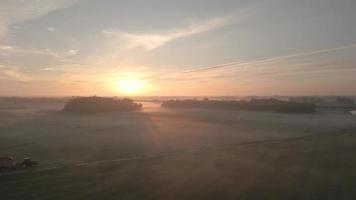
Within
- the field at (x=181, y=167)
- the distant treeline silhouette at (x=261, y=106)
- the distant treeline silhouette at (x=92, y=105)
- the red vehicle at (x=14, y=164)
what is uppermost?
the distant treeline silhouette at (x=92, y=105)

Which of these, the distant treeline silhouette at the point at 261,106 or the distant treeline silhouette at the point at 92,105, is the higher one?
the distant treeline silhouette at the point at 92,105

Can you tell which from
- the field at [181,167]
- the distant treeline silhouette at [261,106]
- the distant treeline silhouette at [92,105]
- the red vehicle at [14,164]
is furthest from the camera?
the distant treeline silhouette at [261,106]

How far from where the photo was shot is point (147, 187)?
1659cm

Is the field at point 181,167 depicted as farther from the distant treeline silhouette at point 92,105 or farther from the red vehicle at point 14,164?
the distant treeline silhouette at point 92,105

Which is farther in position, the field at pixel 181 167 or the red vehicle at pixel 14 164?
the red vehicle at pixel 14 164

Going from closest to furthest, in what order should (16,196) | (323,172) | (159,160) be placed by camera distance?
(16,196), (323,172), (159,160)

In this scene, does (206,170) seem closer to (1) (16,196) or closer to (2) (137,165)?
(2) (137,165)

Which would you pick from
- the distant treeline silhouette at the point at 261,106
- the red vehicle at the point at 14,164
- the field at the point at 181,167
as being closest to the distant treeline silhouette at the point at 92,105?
the distant treeline silhouette at the point at 261,106

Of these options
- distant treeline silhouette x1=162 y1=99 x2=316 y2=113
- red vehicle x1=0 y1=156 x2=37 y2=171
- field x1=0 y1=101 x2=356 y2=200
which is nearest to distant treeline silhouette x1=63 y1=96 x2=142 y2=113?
distant treeline silhouette x1=162 y1=99 x2=316 y2=113

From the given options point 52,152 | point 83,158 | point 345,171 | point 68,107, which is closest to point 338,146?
point 345,171

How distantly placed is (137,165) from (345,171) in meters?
11.6

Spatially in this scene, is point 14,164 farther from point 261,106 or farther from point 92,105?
point 261,106

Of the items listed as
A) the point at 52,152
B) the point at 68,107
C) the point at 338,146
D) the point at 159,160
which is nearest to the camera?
the point at 159,160

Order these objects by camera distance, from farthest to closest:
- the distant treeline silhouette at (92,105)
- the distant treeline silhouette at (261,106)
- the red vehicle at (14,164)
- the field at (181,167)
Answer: the distant treeline silhouette at (261,106)
the distant treeline silhouette at (92,105)
the red vehicle at (14,164)
the field at (181,167)
